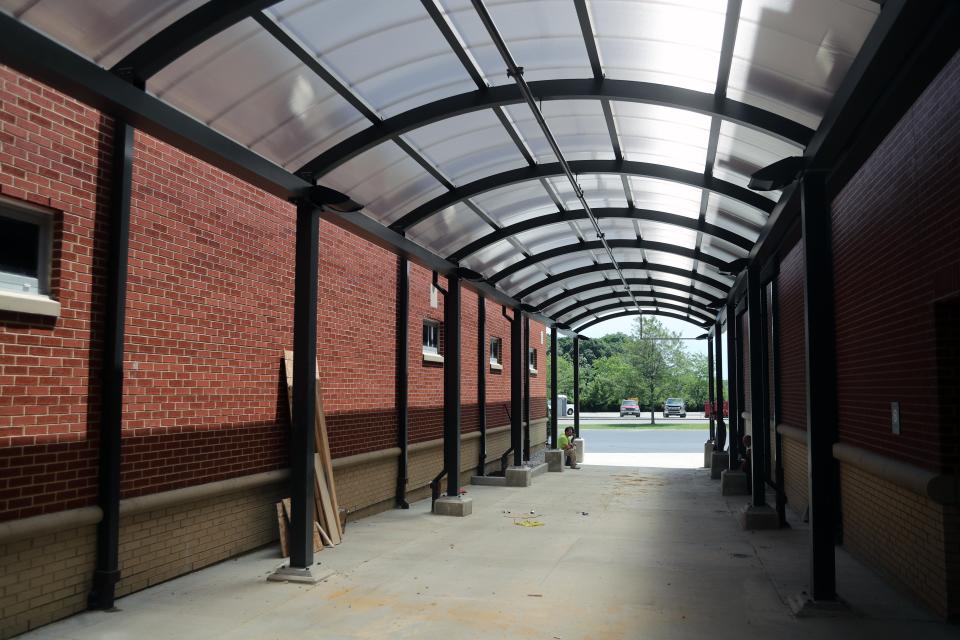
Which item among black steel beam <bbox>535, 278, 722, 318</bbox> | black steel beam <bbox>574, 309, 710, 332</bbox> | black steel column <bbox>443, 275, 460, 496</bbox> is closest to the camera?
black steel column <bbox>443, 275, 460, 496</bbox>

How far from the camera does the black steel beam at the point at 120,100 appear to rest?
16.0ft

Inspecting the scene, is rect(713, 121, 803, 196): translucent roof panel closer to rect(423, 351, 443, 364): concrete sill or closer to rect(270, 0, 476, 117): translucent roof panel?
rect(270, 0, 476, 117): translucent roof panel

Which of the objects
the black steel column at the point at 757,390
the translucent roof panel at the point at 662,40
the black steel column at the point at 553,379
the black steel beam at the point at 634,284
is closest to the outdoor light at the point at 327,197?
the translucent roof panel at the point at 662,40

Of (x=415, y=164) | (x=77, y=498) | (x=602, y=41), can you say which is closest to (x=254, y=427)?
(x=77, y=498)

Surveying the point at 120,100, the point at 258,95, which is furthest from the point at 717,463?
the point at 120,100

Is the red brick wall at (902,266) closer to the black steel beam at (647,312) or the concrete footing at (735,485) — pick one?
the concrete footing at (735,485)

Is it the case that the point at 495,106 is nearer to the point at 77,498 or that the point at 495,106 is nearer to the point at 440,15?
the point at 440,15

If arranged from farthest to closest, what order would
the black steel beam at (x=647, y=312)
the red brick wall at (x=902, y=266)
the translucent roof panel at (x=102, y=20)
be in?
1. the black steel beam at (x=647, y=312)
2. the red brick wall at (x=902, y=266)
3. the translucent roof panel at (x=102, y=20)

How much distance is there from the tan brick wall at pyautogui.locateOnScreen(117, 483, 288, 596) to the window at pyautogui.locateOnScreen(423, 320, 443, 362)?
598 centimetres

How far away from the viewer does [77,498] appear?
21.3ft

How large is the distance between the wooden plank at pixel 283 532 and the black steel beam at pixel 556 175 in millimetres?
3999

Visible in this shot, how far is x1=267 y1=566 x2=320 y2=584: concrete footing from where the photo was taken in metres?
7.86

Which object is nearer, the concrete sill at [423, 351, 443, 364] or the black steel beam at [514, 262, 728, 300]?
the concrete sill at [423, 351, 443, 364]

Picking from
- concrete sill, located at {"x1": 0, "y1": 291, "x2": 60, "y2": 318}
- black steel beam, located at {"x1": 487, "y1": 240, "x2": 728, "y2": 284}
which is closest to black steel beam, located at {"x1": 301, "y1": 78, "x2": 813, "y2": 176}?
concrete sill, located at {"x1": 0, "y1": 291, "x2": 60, "y2": 318}
